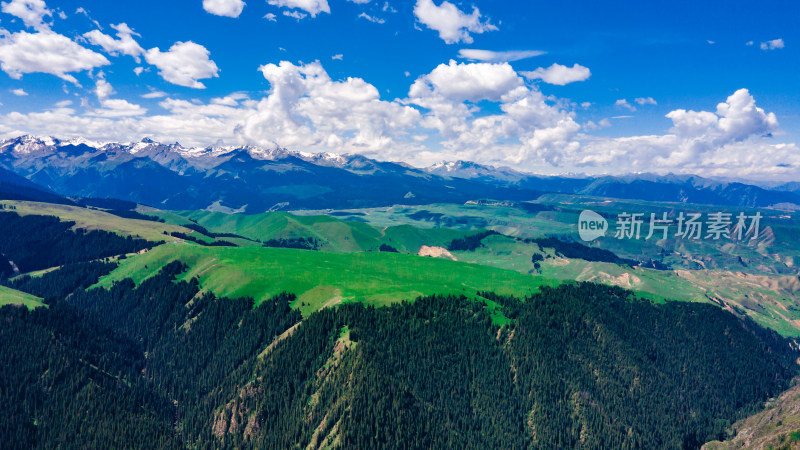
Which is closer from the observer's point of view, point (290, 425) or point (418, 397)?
point (290, 425)

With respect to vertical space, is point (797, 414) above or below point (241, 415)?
above

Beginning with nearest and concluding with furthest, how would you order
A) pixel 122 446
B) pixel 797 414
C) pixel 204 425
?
pixel 122 446 → pixel 797 414 → pixel 204 425

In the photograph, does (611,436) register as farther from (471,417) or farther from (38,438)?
(38,438)

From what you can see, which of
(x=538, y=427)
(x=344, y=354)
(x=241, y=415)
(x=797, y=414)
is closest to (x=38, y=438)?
(x=241, y=415)

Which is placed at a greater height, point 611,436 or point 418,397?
point 418,397

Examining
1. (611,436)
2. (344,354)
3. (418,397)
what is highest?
(344,354)

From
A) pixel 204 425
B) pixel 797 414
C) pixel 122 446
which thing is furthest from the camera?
pixel 204 425

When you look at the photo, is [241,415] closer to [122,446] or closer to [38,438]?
[122,446]

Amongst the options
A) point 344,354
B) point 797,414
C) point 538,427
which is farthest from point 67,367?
point 797,414

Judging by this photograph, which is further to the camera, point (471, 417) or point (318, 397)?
point (471, 417)
